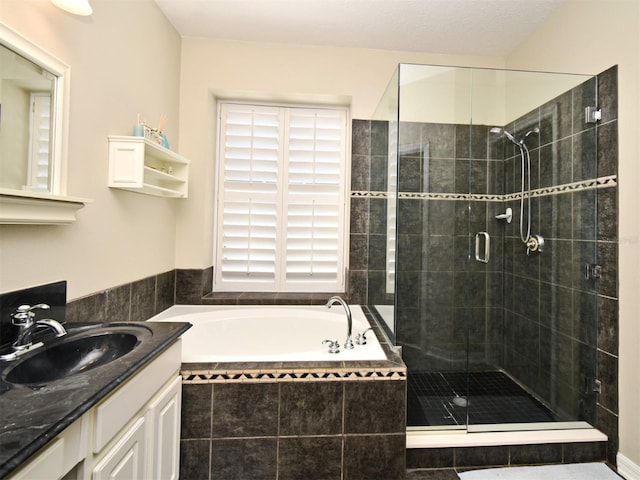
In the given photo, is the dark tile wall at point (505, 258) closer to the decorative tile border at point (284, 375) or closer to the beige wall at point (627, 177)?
the beige wall at point (627, 177)

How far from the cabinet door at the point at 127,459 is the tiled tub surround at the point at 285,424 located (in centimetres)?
32

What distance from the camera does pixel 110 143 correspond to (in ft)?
5.33

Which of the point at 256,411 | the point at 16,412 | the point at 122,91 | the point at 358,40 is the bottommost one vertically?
the point at 256,411

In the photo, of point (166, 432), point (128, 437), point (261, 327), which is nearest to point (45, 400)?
point (128, 437)

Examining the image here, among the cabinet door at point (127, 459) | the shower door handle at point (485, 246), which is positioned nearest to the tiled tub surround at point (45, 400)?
the cabinet door at point (127, 459)

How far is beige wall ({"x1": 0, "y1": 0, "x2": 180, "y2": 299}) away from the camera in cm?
118

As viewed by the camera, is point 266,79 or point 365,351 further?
point 266,79

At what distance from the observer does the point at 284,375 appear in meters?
1.44

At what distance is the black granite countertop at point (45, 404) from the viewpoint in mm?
613

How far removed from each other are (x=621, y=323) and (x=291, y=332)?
1954 millimetres

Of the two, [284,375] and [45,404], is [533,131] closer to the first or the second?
[284,375]

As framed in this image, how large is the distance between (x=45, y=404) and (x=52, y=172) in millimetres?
942

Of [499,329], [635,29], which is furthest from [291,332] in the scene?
[635,29]

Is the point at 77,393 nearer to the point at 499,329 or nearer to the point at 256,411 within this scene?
the point at 256,411
